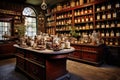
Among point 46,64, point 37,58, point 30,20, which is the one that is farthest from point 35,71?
point 30,20

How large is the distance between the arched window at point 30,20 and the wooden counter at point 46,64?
445 cm

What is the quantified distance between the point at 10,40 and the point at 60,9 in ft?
10.8

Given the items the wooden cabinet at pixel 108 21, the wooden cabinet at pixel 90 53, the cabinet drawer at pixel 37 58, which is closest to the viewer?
the cabinet drawer at pixel 37 58

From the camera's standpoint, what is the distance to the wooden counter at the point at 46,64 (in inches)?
95.7

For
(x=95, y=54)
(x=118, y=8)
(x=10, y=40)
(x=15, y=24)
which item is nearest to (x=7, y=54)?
(x=10, y=40)

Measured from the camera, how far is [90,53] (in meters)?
4.35

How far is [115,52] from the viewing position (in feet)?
14.5

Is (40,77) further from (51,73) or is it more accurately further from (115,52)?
(115,52)

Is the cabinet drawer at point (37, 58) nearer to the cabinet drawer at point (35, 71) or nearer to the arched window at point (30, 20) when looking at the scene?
the cabinet drawer at point (35, 71)

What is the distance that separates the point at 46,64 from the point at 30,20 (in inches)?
218

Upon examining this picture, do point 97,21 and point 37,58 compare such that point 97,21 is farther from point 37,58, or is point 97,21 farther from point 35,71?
point 35,71

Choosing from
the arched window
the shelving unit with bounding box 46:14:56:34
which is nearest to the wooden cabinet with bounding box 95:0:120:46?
the shelving unit with bounding box 46:14:56:34

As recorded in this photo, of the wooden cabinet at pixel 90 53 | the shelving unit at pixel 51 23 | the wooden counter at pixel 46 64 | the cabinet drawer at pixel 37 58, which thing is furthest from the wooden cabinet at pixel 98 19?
the cabinet drawer at pixel 37 58

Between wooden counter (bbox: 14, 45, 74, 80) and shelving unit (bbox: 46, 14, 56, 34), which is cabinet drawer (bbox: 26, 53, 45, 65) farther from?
shelving unit (bbox: 46, 14, 56, 34)
